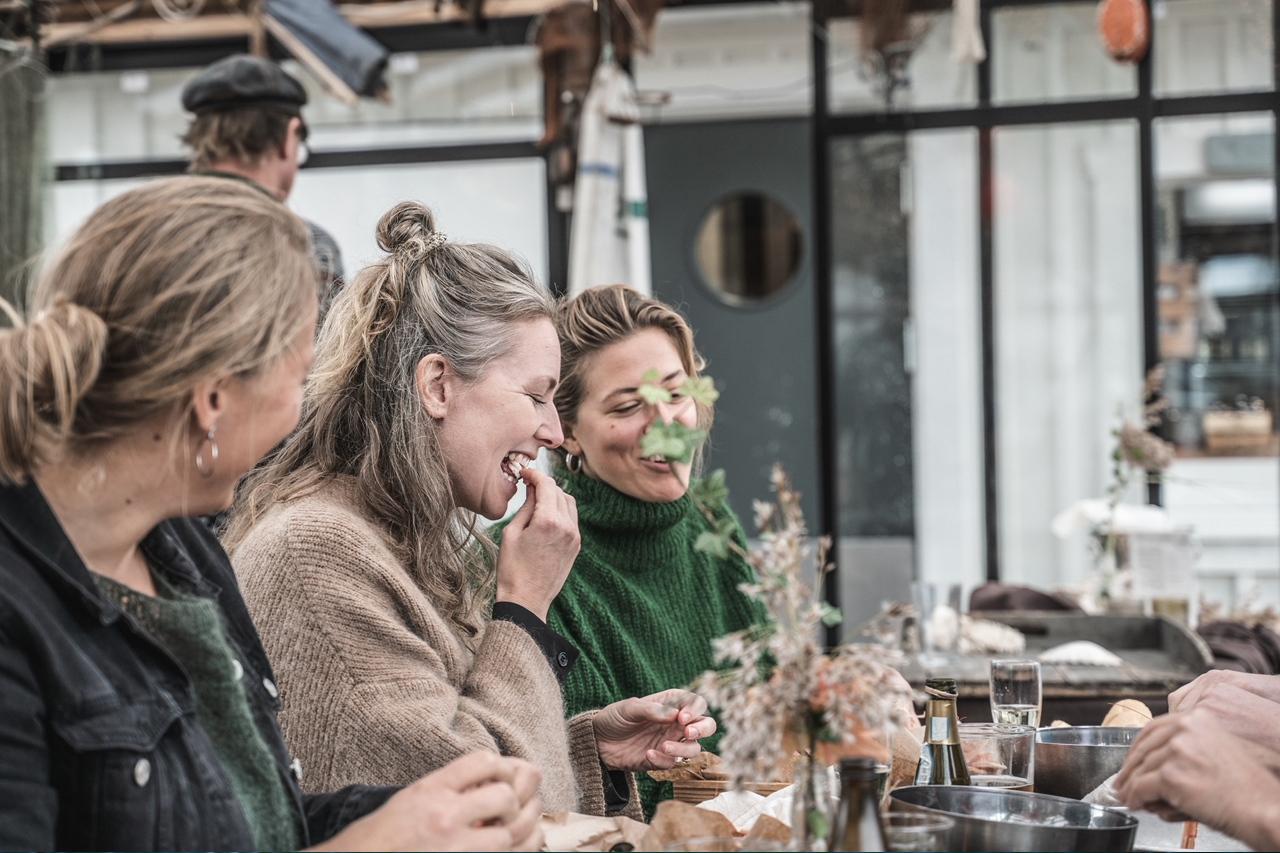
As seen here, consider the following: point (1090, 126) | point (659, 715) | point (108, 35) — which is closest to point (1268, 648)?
point (659, 715)

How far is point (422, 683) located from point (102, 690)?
46 cm

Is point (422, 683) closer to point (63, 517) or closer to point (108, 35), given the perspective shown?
point (63, 517)

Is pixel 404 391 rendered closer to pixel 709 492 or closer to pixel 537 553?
pixel 537 553

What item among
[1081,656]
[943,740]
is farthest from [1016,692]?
[1081,656]

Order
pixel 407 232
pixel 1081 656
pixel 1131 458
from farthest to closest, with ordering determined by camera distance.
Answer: pixel 1131 458
pixel 1081 656
pixel 407 232

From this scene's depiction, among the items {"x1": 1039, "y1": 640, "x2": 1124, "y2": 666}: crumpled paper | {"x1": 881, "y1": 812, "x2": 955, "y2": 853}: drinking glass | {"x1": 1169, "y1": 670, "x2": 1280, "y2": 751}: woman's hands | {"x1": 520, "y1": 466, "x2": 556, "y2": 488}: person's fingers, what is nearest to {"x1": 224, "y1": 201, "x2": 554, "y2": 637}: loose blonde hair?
{"x1": 520, "y1": 466, "x2": 556, "y2": 488}: person's fingers

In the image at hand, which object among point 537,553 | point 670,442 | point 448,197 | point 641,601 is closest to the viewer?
point 670,442

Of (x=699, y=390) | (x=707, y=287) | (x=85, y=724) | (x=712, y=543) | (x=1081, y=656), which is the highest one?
(x=707, y=287)

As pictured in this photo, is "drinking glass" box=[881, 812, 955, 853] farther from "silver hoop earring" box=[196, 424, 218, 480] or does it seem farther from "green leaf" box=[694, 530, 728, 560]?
"silver hoop earring" box=[196, 424, 218, 480]

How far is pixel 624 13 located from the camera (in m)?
4.95

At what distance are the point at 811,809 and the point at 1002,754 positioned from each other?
0.49 m

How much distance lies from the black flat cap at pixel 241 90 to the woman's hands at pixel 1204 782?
268 cm

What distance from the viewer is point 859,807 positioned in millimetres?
1088

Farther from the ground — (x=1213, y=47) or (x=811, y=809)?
(x=1213, y=47)
